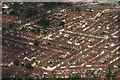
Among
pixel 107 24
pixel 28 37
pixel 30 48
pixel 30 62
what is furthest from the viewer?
pixel 107 24

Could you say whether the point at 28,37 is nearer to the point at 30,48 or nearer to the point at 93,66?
the point at 30,48

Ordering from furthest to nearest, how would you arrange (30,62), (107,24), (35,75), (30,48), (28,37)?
(107,24) → (28,37) → (30,48) → (30,62) → (35,75)

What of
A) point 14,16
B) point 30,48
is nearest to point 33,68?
point 30,48

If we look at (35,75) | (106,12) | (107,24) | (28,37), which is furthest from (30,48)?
(106,12)

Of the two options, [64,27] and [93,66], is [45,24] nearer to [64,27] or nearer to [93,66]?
[64,27]

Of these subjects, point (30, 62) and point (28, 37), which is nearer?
point (30, 62)

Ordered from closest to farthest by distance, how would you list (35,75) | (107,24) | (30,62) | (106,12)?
(35,75) < (30,62) < (107,24) < (106,12)

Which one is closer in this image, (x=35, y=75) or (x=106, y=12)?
(x=35, y=75)

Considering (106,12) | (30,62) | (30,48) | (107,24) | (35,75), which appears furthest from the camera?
(106,12)

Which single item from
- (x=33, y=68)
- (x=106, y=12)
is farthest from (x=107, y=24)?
(x=33, y=68)
